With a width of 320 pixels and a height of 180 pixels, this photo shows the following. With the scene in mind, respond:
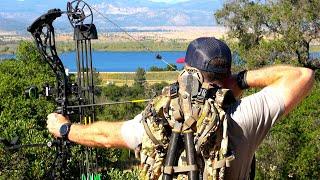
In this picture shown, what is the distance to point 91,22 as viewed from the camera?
6566 millimetres

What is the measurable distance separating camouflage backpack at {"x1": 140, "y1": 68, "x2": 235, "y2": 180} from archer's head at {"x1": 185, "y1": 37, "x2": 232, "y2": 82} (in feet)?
0.13

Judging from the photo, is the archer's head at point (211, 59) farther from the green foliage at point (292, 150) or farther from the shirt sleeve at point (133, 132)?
the green foliage at point (292, 150)

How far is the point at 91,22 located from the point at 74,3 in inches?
19.2

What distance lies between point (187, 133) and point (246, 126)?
0.19 m

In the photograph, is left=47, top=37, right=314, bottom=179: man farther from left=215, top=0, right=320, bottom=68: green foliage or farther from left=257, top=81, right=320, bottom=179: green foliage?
left=215, top=0, right=320, bottom=68: green foliage

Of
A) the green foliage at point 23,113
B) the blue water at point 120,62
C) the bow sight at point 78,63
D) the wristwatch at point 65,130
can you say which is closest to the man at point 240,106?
the wristwatch at point 65,130

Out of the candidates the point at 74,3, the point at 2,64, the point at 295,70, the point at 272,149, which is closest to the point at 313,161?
the point at 272,149

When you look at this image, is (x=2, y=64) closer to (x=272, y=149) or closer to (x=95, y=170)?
(x=272, y=149)

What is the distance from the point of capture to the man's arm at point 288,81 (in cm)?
176

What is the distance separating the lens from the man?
5.51 ft

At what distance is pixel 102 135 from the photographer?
181 centimetres

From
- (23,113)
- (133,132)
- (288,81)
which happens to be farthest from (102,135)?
(23,113)

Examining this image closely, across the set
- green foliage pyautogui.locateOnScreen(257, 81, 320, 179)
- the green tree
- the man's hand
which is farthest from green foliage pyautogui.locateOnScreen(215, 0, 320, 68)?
the man's hand

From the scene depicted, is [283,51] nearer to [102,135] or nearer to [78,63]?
[78,63]
